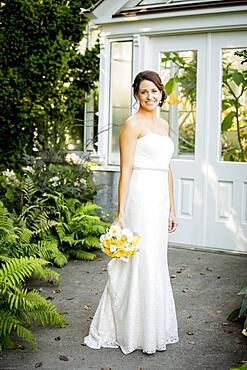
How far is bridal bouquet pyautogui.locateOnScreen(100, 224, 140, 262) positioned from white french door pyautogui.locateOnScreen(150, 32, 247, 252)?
3751mm

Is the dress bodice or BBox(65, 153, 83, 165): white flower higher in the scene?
the dress bodice

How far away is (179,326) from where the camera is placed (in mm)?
5215

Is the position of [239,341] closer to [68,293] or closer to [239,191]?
[68,293]

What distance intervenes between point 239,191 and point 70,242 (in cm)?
226

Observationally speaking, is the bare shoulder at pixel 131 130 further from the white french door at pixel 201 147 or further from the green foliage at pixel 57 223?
the white french door at pixel 201 147

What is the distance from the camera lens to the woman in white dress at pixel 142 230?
14.9ft

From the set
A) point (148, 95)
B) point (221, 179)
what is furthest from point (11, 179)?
point (148, 95)

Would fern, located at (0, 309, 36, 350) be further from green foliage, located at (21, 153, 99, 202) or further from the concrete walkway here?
green foliage, located at (21, 153, 99, 202)

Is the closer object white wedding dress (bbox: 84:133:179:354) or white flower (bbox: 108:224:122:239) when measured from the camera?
white flower (bbox: 108:224:122:239)

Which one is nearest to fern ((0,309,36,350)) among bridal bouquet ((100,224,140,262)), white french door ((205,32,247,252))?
bridal bouquet ((100,224,140,262))

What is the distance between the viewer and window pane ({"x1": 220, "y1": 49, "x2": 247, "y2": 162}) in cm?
786

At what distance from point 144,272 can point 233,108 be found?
13.0 feet

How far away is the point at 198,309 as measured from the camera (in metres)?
5.68

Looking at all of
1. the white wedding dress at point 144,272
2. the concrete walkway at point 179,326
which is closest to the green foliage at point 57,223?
the concrete walkway at point 179,326
